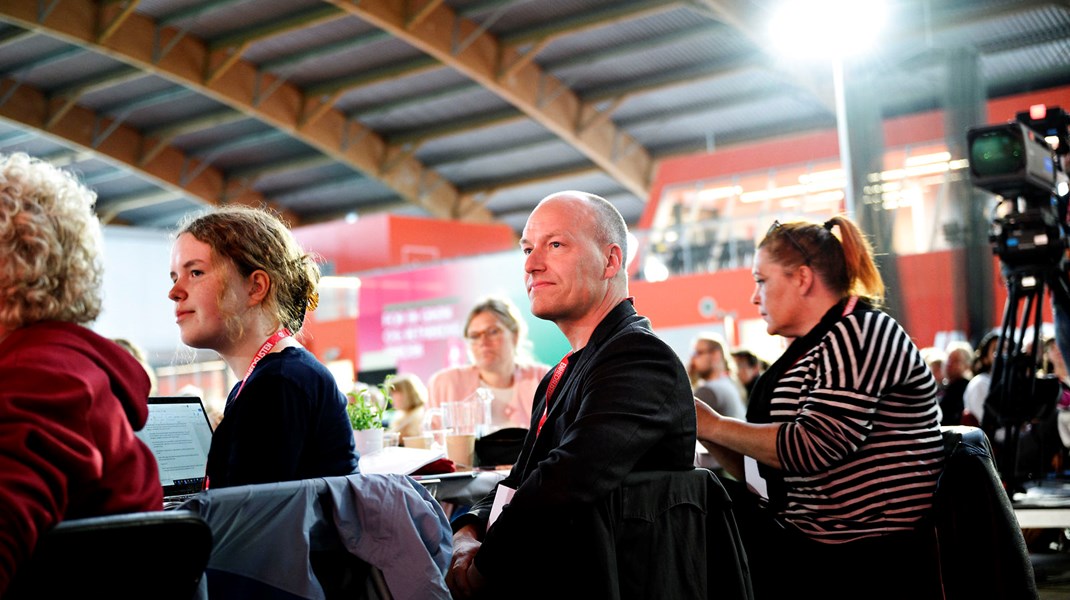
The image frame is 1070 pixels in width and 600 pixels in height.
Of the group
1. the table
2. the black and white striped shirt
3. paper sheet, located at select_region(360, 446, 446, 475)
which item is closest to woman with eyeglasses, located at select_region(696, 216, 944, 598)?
the black and white striped shirt

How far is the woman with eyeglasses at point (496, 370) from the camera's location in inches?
164

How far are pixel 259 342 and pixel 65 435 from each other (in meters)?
0.73

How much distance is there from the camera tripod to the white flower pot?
2.37 metres

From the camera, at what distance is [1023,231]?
12.2 ft

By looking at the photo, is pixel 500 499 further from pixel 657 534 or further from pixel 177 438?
pixel 177 438

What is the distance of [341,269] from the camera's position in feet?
55.5

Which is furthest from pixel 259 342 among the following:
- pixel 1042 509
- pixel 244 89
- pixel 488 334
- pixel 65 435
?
pixel 244 89

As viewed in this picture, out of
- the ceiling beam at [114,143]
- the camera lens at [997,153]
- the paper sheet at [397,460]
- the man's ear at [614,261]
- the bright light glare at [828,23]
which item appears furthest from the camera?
the ceiling beam at [114,143]

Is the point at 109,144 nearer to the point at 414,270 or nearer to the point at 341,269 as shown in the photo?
the point at 341,269

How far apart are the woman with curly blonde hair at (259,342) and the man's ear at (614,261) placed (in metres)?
0.57

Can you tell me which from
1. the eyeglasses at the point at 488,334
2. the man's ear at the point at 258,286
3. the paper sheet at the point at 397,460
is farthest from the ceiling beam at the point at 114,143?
the man's ear at the point at 258,286

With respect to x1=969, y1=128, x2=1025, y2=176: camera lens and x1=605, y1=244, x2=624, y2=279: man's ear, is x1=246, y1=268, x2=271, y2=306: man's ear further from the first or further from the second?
x1=969, y1=128, x2=1025, y2=176: camera lens

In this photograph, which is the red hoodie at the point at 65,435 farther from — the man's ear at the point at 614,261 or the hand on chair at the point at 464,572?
the man's ear at the point at 614,261

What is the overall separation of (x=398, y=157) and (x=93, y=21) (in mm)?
6050
